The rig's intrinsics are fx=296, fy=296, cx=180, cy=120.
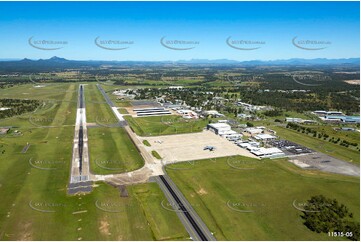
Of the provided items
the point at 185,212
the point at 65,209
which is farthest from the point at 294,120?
the point at 65,209

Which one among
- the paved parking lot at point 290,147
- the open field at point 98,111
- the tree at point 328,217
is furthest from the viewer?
the open field at point 98,111

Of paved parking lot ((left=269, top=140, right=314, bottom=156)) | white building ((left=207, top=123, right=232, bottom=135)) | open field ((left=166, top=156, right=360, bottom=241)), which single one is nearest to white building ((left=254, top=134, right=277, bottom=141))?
paved parking lot ((left=269, top=140, right=314, bottom=156))

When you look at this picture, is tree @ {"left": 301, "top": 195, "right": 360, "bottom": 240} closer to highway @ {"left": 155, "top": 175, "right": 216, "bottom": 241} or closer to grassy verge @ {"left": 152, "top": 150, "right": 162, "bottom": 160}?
highway @ {"left": 155, "top": 175, "right": 216, "bottom": 241}

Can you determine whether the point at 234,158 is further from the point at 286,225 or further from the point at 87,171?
the point at 87,171

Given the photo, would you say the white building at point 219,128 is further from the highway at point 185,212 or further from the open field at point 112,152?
the highway at point 185,212

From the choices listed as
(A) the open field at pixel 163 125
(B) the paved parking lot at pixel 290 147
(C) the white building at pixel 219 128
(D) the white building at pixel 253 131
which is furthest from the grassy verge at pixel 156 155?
(D) the white building at pixel 253 131

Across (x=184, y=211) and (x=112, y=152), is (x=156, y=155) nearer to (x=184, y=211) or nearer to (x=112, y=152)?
(x=112, y=152)
